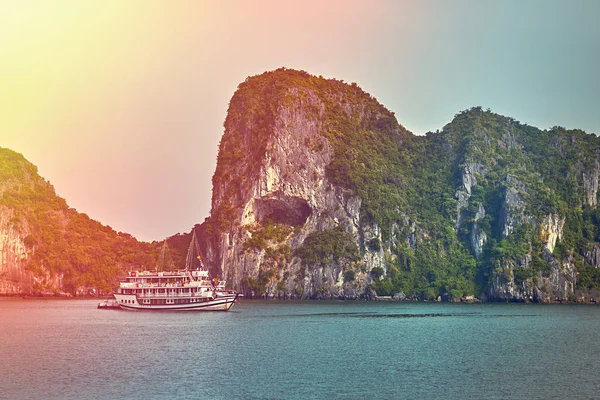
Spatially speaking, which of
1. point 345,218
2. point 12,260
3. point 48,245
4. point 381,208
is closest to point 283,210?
point 345,218

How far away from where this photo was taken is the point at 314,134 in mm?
140500

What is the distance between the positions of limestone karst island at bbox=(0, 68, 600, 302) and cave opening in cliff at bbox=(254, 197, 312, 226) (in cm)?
32

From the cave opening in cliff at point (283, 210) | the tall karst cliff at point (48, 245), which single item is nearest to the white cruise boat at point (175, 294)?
the cave opening in cliff at point (283, 210)

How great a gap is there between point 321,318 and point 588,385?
41.5 m

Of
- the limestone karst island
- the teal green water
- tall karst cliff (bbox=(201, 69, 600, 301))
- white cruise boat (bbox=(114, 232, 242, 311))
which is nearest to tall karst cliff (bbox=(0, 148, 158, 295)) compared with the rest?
the limestone karst island

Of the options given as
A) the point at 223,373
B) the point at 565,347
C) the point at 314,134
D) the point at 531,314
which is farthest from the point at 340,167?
the point at 223,373

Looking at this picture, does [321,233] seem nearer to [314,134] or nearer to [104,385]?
[314,134]

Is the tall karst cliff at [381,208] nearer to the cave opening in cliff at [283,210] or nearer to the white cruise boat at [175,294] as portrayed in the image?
the cave opening in cliff at [283,210]

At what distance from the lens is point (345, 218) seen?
5177 inches

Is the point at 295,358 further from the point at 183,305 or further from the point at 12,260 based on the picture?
the point at 12,260

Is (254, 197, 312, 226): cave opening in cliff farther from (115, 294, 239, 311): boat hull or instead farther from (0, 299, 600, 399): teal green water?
(0, 299, 600, 399): teal green water

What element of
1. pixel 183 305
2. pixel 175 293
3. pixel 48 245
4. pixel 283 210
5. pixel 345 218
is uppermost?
pixel 283 210

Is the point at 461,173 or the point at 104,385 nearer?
the point at 104,385

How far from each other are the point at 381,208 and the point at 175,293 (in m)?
58.3
